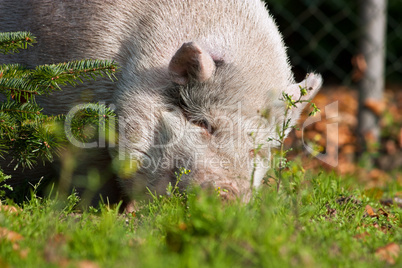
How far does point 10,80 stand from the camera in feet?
10.4

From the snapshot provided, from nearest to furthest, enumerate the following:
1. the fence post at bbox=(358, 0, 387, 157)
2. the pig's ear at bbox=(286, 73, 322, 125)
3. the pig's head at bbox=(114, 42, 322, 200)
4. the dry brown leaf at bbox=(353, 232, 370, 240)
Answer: the dry brown leaf at bbox=(353, 232, 370, 240) → the pig's head at bbox=(114, 42, 322, 200) → the pig's ear at bbox=(286, 73, 322, 125) → the fence post at bbox=(358, 0, 387, 157)

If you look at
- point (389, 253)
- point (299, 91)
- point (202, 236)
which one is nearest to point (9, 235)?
point (202, 236)

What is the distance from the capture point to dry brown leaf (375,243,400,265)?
2276mm

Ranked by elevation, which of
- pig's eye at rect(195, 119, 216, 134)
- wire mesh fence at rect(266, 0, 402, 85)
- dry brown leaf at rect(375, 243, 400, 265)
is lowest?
dry brown leaf at rect(375, 243, 400, 265)

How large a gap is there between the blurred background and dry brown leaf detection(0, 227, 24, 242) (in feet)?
11.5

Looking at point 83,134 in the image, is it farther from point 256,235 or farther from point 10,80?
point 256,235

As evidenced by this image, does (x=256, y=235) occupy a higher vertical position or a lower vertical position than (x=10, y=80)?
lower

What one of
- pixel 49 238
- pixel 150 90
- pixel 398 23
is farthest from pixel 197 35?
pixel 398 23

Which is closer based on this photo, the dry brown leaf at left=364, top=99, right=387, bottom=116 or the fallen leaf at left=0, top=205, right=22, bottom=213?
the fallen leaf at left=0, top=205, right=22, bottom=213

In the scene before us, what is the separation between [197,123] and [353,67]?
4.17 m

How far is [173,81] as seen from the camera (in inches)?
133

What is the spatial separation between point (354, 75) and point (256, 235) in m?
4.57

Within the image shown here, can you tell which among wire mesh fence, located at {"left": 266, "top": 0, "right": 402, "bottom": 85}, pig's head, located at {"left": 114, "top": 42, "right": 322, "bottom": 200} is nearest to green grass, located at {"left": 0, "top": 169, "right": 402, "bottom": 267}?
pig's head, located at {"left": 114, "top": 42, "right": 322, "bottom": 200}

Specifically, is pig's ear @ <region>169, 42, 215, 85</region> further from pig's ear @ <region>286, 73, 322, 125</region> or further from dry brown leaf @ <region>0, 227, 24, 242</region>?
dry brown leaf @ <region>0, 227, 24, 242</region>
